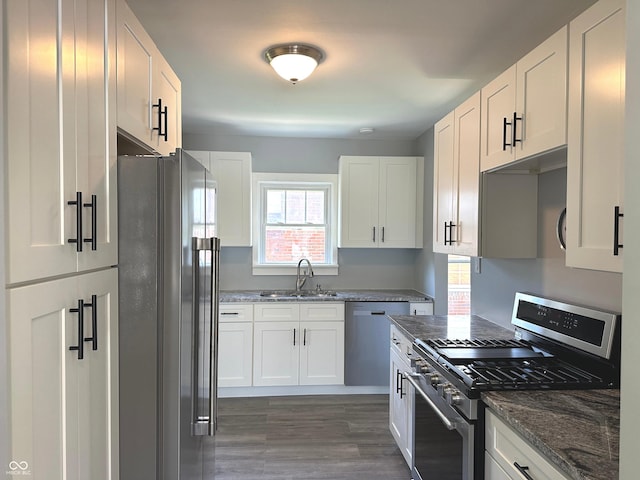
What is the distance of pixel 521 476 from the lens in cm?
124

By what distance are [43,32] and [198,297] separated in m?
0.92

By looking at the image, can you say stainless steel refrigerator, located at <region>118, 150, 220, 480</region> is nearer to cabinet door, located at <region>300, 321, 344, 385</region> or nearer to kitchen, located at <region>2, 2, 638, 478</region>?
kitchen, located at <region>2, 2, 638, 478</region>

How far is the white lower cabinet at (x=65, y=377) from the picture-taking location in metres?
0.84

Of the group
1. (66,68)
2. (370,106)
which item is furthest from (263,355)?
(66,68)

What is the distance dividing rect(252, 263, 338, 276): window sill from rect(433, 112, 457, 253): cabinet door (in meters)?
1.77

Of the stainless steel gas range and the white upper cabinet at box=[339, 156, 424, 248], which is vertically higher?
the white upper cabinet at box=[339, 156, 424, 248]

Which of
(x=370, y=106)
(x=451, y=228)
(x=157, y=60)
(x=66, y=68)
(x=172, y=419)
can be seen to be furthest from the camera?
(x=370, y=106)

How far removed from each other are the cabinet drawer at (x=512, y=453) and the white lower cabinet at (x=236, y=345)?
259 centimetres

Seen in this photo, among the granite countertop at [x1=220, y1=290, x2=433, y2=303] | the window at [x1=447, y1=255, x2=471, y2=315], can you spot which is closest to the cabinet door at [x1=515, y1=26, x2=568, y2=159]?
the window at [x1=447, y1=255, x2=471, y2=315]

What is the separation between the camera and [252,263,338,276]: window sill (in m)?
4.35

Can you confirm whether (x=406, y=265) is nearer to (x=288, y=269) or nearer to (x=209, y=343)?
Answer: (x=288, y=269)

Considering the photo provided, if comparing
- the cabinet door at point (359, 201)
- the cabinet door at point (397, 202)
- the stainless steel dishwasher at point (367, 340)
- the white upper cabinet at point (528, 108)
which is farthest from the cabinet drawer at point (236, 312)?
the white upper cabinet at point (528, 108)

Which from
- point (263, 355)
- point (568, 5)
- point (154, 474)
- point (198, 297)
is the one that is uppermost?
Result: point (568, 5)

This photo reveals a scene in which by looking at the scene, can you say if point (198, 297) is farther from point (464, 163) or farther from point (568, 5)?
point (568, 5)
